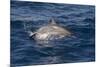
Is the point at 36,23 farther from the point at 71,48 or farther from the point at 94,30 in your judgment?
the point at 94,30

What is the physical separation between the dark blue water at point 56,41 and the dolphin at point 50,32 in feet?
0.14

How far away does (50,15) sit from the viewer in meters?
2.47

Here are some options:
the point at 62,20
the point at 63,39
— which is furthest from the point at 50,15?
the point at 63,39

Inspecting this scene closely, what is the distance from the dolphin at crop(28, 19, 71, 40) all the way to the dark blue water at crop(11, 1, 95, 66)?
4 centimetres

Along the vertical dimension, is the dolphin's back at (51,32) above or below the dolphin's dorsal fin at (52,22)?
below

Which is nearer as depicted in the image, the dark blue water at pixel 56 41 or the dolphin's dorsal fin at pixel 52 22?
the dark blue water at pixel 56 41

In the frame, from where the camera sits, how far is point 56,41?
248 cm

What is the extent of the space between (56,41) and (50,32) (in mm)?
123

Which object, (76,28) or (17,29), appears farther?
(76,28)

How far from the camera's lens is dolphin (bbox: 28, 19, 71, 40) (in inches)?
95.0

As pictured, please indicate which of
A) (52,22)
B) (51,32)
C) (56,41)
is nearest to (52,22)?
(52,22)

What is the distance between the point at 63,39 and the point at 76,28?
Answer: 0.21 meters

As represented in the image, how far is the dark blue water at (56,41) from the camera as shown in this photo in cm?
234

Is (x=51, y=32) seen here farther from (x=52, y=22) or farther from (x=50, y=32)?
(x=52, y=22)
